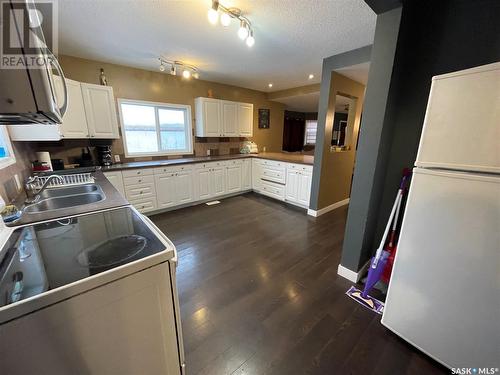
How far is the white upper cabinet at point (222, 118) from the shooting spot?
13.0ft

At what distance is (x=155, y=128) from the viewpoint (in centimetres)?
370

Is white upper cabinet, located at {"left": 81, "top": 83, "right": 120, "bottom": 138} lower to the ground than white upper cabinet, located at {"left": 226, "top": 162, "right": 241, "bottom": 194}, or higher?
higher

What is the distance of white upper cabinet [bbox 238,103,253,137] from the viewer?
4.49 m

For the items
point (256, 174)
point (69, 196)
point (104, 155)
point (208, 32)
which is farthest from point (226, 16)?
point (256, 174)

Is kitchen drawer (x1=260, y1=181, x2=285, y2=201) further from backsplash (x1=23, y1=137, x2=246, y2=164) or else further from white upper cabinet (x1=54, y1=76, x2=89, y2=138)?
white upper cabinet (x1=54, y1=76, x2=89, y2=138)

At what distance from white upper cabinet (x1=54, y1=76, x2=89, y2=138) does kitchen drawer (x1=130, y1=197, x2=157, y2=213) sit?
45.6 inches

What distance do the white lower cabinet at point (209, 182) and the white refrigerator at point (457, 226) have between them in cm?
231

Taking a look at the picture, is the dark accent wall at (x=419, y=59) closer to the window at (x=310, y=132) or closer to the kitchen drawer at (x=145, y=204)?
the kitchen drawer at (x=145, y=204)

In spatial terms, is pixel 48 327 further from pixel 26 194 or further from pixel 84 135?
pixel 84 135

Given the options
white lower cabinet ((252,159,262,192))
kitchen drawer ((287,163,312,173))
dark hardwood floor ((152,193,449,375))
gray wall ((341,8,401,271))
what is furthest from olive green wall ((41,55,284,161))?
gray wall ((341,8,401,271))

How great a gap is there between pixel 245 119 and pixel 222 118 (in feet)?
2.08

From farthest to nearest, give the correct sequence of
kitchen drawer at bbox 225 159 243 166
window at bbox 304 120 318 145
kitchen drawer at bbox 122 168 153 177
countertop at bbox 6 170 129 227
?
1. window at bbox 304 120 318 145
2. kitchen drawer at bbox 225 159 243 166
3. kitchen drawer at bbox 122 168 153 177
4. countertop at bbox 6 170 129 227

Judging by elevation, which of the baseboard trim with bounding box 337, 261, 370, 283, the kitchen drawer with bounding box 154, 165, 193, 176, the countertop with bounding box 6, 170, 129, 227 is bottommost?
the baseboard trim with bounding box 337, 261, 370, 283

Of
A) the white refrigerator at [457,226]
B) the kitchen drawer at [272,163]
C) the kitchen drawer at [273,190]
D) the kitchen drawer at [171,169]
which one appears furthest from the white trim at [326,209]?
the kitchen drawer at [171,169]
